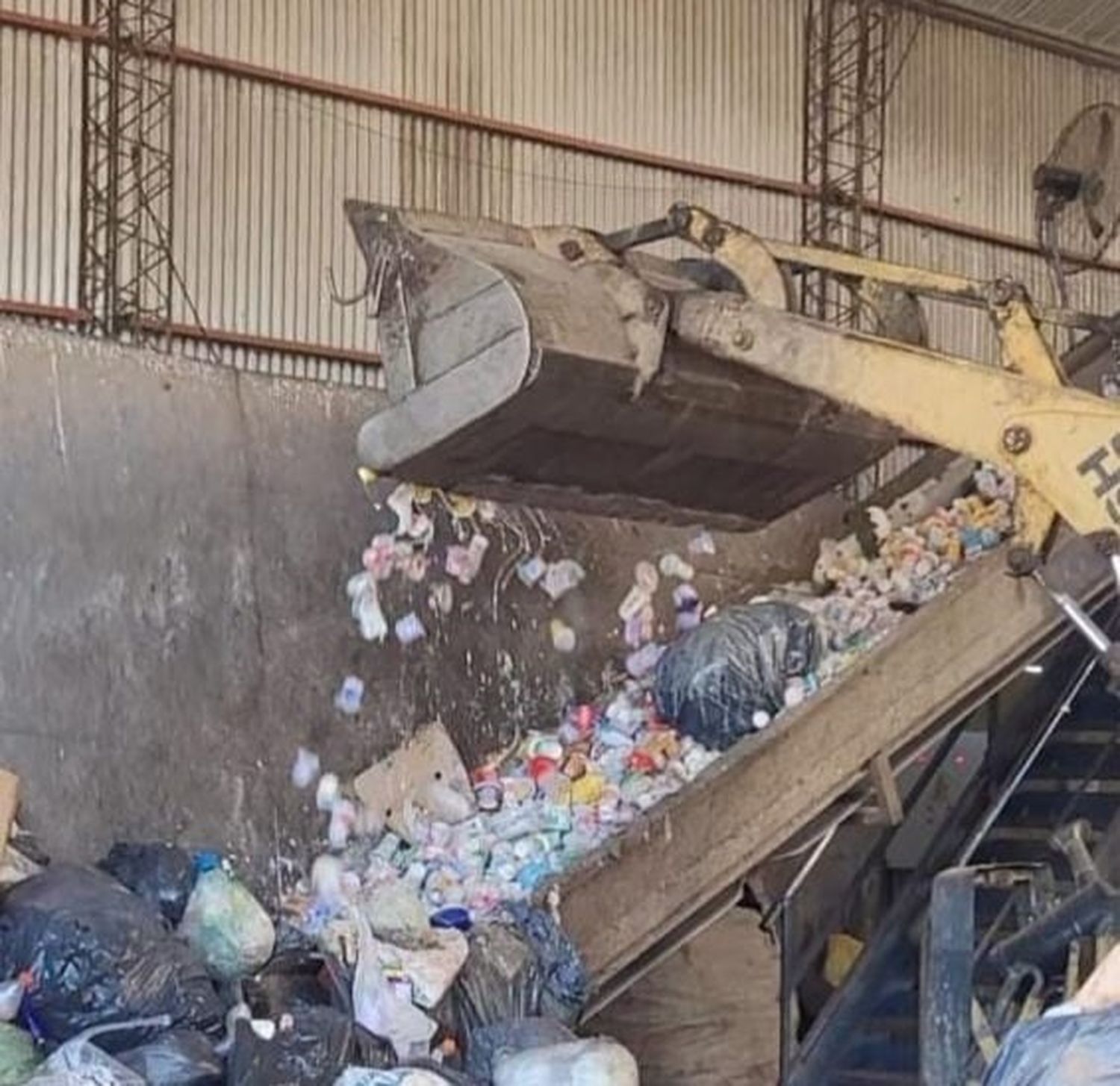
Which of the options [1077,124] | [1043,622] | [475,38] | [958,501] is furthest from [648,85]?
[1043,622]

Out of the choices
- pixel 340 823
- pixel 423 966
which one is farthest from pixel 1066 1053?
pixel 340 823

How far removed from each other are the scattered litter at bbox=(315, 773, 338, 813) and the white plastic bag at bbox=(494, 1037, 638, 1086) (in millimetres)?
1828

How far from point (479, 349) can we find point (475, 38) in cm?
470

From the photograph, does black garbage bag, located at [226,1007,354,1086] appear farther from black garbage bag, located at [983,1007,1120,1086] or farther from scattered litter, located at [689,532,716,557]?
scattered litter, located at [689,532,716,557]

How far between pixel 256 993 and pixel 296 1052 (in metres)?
0.37

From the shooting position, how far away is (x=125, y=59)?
8281 mm

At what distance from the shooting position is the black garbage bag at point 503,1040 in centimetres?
541

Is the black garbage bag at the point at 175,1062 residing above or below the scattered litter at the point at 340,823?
above

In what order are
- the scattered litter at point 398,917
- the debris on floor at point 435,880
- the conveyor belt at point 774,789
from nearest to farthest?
the debris on floor at point 435,880 < the scattered litter at point 398,917 < the conveyor belt at point 774,789

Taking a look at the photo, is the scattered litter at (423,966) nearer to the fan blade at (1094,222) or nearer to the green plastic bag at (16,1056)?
the green plastic bag at (16,1056)

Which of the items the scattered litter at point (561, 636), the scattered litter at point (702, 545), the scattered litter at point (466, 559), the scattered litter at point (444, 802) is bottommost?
the scattered litter at point (444, 802)

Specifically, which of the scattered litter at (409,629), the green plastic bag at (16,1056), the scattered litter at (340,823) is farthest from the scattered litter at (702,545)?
the green plastic bag at (16,1056)

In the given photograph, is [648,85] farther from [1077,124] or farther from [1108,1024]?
[1108,1024]

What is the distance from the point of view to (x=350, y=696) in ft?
23.3
